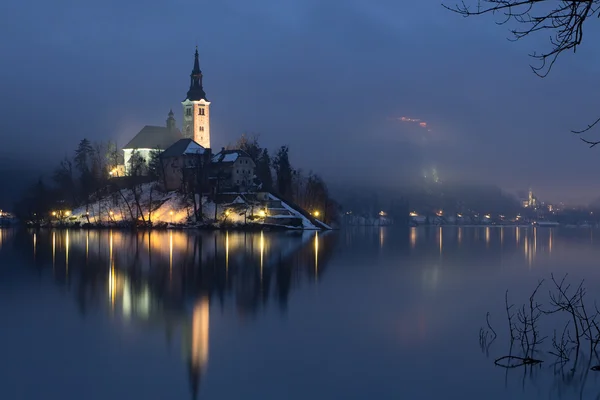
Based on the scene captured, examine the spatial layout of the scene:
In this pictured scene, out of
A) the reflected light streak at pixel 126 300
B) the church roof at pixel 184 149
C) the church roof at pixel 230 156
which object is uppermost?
the church roof at pixel 184 149

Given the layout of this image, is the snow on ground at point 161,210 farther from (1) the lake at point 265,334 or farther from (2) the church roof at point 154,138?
(1) the lake at point 265,334

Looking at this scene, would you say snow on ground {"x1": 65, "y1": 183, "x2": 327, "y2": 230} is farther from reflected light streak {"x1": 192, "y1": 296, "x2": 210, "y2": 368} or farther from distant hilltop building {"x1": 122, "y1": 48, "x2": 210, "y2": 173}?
reflected light streak {"x1": 192, "y1": 296, "x2": 210, "y2": 368}

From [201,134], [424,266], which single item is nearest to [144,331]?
[424,266]

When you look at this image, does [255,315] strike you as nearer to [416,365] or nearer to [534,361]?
[416,365]

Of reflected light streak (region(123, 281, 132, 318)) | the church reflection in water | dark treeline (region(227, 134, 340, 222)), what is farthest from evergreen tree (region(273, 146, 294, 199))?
reflected light streak (region(123, 281, 132, 318))

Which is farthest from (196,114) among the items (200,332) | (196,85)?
(200,332)

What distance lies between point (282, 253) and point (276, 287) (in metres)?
18.8

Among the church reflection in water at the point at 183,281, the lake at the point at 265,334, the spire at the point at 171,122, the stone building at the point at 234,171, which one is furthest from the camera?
the spire at the point at 171,122

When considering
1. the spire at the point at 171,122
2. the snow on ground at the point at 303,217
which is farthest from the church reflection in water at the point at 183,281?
the spire at the point at 171,122

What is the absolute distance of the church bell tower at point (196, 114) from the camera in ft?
421

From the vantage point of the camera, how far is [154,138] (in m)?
128

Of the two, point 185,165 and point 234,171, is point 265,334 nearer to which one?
point 234,171

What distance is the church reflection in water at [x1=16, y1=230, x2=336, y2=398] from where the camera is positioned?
19109mm

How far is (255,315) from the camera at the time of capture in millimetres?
20531
